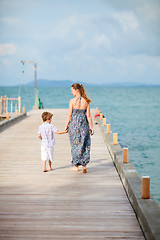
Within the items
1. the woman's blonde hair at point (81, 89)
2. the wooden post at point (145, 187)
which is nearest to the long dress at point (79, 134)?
the woman's blonde hair at point (81, 89)

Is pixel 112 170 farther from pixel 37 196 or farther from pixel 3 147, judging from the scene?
pixel 3 147

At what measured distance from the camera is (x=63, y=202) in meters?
5.71

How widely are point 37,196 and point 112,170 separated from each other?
2441mm

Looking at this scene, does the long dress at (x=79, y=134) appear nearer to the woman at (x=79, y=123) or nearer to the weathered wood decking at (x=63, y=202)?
the woman at (x=79, y=123)

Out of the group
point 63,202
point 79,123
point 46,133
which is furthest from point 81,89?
point 63,202

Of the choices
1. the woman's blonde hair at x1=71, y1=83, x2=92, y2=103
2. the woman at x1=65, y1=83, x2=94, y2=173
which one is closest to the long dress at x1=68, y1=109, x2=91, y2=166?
the woman at x1=65, y1=83, x2=94, y2=173

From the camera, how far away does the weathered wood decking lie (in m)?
4.60

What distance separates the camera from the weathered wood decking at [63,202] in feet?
15.1

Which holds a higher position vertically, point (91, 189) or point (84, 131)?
point (84, 131)

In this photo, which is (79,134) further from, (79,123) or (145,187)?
(145,187)

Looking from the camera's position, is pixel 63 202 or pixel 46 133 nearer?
pixel 63 202

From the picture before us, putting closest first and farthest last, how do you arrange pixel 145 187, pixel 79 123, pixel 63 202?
pixel 145 187 < pixel 63 202 < pixel 79 123

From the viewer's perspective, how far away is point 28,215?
202 inches

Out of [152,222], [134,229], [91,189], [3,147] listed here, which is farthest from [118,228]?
[3,147]
